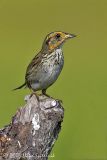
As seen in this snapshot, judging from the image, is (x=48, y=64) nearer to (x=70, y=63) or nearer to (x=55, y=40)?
(x=55, y=40)

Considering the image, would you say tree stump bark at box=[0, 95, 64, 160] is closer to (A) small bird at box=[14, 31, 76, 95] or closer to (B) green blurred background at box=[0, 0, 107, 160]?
(A) small bird at box=[14, 31, 76, 95]

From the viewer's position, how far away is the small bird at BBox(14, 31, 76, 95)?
8.47 metres

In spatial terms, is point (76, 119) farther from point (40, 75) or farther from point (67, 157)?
point (40, 75)

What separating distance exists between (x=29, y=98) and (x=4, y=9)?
11.7 metres

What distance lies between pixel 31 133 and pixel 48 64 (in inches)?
78.1

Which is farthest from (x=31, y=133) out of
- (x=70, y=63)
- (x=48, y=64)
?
(x=70, y=63)

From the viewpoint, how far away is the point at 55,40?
8.59 metres

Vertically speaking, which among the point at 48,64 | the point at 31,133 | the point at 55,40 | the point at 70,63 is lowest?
the point at 31,133

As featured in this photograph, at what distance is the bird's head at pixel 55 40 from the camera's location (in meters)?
8.52

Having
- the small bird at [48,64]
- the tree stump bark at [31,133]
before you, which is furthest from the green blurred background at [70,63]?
the tree stump bark at [31,133]

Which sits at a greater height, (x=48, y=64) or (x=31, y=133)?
(x=48, y=64)

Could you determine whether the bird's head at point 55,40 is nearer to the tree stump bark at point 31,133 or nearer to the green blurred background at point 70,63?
the green blurred background at point 70,63

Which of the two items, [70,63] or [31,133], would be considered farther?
[70,63]

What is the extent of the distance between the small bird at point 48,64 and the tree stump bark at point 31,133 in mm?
1563
